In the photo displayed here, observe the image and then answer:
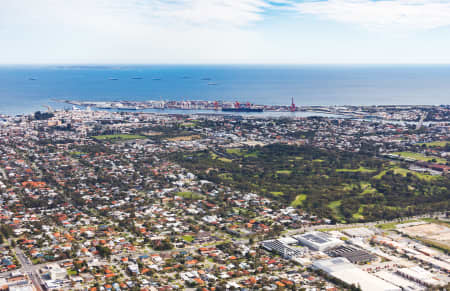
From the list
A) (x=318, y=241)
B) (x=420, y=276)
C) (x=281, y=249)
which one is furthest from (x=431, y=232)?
(x=281, y=249)

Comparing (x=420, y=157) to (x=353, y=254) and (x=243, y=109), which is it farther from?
(x=243, y=109)

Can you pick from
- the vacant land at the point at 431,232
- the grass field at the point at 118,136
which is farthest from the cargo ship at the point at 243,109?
the vacant land at the point at 431,232

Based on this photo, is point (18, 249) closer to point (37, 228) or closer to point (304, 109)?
point (37, 228)

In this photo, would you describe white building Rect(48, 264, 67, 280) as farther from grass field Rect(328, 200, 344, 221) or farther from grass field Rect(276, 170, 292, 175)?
grass field Rect(276, 170, 292, 175)

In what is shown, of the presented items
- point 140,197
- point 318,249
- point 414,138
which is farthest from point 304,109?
point 318,249

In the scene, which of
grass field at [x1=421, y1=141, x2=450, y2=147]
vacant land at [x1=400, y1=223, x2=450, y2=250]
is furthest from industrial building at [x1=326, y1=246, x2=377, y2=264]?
grass field at [x1=421, y1=141, x2=450, y2=147]
